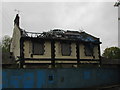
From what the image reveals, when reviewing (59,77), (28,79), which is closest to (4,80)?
(28,79)

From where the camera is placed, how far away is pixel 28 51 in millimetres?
21359

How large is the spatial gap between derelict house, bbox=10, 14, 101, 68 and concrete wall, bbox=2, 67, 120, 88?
246cm

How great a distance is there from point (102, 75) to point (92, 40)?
17.0ft

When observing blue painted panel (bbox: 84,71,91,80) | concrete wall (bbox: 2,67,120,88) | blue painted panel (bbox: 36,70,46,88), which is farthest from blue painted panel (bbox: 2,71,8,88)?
blue painted panel (bbox: 84,71,91,80)

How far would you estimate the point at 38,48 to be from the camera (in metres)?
21.9

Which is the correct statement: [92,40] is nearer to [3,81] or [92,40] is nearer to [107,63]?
[107,63]

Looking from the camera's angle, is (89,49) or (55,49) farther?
(89,49)

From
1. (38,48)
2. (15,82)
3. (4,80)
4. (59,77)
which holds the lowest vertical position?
(15,82)

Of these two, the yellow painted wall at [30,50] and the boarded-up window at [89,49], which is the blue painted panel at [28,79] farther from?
the boarded-up window at [89,49]

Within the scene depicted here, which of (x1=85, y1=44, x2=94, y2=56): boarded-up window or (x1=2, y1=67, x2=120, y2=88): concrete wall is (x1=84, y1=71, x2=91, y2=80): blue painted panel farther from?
(x1=85, y1=44, x2=94, y2=56): boarded-up window

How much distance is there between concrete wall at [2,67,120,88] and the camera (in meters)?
17.6

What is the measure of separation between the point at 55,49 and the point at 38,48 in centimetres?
203

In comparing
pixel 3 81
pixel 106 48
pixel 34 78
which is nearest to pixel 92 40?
pixel 34 78

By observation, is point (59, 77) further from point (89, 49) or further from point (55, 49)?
point (89, 49)
